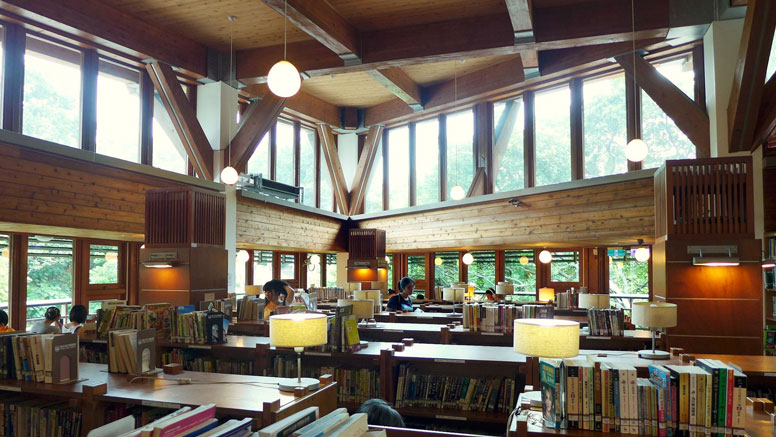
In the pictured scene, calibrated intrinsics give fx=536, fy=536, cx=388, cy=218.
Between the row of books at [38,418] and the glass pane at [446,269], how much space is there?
12.8m

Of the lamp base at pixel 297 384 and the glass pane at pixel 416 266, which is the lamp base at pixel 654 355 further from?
the glass pane at pixel 416 266

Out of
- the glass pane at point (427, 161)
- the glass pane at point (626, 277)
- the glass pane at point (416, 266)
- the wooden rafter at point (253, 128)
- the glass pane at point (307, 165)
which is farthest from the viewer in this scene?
the glass pane at point (416, 266)

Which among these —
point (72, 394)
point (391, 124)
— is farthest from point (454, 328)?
point (391, 124)

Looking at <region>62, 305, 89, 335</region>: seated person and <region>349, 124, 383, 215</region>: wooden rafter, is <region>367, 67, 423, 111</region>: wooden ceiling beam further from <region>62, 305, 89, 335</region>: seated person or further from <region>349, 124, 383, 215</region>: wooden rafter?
<region>62, 305, 89, 335</region>: seated person

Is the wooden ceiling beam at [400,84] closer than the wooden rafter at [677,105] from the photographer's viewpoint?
No

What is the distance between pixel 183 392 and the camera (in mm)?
3721

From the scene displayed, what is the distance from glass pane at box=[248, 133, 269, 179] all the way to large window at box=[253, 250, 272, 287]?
227cm

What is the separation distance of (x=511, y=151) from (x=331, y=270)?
728cm

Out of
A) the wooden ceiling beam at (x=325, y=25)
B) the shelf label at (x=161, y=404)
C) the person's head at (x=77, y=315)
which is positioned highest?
the wooden ceiling beam at (x=325, y=25)

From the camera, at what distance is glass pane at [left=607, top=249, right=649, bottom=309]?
1227cm

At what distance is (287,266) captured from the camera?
52.9ft

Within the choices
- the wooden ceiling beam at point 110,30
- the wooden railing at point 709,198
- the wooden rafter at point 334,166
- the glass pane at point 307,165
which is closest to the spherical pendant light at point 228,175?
the wooden ceiling beam at point 110,30

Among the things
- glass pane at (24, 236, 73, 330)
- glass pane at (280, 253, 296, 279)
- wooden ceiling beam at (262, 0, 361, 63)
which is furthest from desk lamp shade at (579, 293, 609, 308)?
glass pane at (280, 253, 296, 279)

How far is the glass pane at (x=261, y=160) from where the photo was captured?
13.9 m
